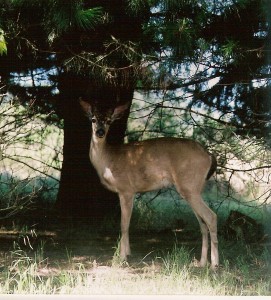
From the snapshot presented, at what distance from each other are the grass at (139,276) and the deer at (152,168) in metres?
0.43

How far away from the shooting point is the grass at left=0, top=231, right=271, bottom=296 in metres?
5.58

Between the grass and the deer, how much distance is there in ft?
1.42

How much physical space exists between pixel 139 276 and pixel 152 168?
2049mm

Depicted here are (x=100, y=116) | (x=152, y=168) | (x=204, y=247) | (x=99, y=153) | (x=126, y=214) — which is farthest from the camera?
(x=99, y=153)

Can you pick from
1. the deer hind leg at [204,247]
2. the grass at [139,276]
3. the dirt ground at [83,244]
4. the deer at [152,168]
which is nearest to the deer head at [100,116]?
the deer at [152,168]

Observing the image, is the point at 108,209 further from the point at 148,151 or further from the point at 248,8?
the point at 248,8

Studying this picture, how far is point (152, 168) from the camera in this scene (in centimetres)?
806

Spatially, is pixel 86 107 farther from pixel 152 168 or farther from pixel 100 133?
pixel 152 168

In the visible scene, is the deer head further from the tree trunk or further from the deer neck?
the tree trunk

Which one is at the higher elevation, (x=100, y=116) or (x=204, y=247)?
(x=100, y=116)

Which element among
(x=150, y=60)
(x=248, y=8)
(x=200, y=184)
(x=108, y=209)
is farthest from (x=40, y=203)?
(x=248, y=8)

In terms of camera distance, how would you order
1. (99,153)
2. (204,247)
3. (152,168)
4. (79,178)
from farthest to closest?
(79,178)
(99,153)
(152,168)
(204,247)

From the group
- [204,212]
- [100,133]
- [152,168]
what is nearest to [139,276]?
[204,212]

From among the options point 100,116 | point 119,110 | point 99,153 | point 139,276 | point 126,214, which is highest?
point 119,110
